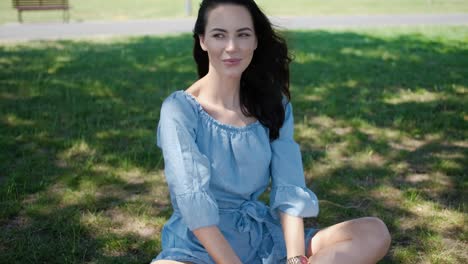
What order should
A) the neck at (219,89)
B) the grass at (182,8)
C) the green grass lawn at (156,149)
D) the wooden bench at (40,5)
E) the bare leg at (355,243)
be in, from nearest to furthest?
the bare leg at (355,243)
the neck at (219,89)
the green grass lawn at (156,149)
the wooden bench at (40,5)
the grass at (182,8)

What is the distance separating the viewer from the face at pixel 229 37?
247 centimetres

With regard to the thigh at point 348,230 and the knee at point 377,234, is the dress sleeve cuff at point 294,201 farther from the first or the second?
the knee at point 377,234

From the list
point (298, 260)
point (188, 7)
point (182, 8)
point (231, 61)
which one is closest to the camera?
point (298, 260)

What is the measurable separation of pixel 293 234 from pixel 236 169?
0.38 m

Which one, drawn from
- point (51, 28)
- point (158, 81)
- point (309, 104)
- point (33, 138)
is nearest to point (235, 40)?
point (33, 138)

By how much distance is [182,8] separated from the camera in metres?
19.0

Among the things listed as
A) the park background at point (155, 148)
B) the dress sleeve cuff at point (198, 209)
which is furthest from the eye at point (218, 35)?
the dress sleeve cuff at point (198, 209)

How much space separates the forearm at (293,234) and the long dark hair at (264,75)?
0.40 m

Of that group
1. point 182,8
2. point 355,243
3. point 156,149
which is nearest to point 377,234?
point 355,243

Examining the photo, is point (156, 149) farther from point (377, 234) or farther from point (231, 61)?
point (377, 234)

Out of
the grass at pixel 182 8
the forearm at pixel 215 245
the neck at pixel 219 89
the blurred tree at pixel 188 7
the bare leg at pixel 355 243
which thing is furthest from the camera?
the blurred tree at pixel 188 7

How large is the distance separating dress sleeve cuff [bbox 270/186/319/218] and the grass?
12958 millimetres

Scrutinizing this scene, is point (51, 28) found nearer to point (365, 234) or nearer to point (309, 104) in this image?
point (309, 104)

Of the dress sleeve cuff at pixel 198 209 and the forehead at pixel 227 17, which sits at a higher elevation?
the forehead at pixel 227 17
